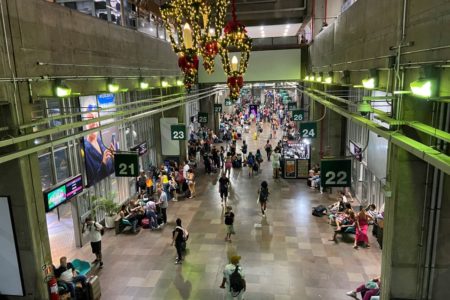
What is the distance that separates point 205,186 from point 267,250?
6959 mm

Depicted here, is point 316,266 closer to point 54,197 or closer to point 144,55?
point 54,197

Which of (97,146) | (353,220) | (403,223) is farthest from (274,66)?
(403,223)

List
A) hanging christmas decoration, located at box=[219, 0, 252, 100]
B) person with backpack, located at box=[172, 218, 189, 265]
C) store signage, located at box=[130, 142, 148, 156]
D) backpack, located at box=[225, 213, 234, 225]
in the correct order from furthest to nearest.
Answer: store signage, located at box=[130, 142, 148, 156], backpack, located at box=[225, 213, 234, 225], person with backpack, located at box=[172, 218, 189, 265], hanging christmas decoration, located at box=[219, 0, 252, 100]

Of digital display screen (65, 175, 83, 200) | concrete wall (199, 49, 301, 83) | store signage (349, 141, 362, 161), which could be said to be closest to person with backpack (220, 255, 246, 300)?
digital display screen (65, 175, 83, 200)

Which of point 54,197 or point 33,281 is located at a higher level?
point 54,197

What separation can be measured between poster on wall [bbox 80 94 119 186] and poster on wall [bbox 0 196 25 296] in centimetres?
457

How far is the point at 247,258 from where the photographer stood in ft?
31.5

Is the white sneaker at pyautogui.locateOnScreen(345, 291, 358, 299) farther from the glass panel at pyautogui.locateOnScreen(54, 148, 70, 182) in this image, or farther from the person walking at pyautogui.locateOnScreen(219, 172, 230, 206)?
the glass panel at pyautogui.locateOnScreen(54, 148, 70, 182)

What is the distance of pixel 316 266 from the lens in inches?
360

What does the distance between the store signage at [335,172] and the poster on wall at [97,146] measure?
6.35 metres

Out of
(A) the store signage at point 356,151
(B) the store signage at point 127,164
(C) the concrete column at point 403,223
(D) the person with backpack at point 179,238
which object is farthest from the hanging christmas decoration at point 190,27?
(A) the store signage at point 356,151

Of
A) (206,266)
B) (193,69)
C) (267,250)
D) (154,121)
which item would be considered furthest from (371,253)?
(154,121)

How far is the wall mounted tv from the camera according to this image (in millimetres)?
7495

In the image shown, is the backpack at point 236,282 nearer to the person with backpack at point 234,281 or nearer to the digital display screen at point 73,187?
the person with backpack at point 234,281
